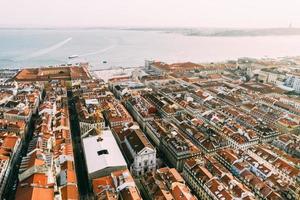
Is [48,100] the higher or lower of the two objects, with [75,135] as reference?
higher

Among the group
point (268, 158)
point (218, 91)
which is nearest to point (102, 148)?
point (268, 158)

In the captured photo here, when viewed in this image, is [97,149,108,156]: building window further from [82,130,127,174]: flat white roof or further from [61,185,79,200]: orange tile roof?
[61,185,79,200]: orange tile roof

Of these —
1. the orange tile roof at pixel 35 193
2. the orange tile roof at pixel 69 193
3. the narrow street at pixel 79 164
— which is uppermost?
the orange tile roof at pixel 35 193

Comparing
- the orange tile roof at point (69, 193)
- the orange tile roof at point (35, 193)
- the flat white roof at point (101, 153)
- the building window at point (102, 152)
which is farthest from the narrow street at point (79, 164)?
the orange tile roof at point (35, 193)

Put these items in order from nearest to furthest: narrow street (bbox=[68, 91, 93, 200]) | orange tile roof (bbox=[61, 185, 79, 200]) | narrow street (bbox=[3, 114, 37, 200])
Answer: orange tile roof (bbox=[61, 185, 79, 200])
narrow street (bbox=[3, 114, 37, 200])
narrow street (bbox=[68, 91, 93, 200])

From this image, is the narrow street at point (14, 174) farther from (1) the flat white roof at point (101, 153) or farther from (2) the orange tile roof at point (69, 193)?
(1) the flat white roof at point (101, 153)

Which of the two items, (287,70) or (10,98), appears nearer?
(10,98)

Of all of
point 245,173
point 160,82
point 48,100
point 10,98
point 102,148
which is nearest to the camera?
point 245,173

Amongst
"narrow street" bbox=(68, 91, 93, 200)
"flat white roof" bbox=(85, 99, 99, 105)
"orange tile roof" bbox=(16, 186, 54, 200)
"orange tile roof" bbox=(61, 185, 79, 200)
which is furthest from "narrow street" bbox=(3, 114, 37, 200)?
"flat white roof" bbox=(85, 99, 99, 105)

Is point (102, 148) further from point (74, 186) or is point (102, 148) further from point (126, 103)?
point (126, 103)
